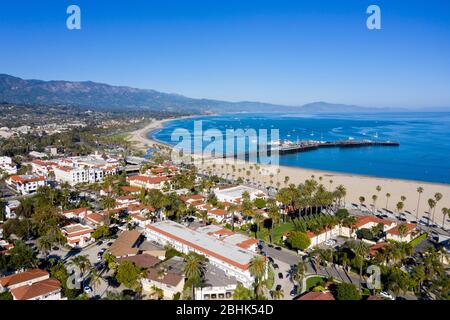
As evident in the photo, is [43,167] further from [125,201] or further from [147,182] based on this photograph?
[125,201]

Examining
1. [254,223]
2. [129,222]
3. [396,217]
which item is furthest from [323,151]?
[129,222]

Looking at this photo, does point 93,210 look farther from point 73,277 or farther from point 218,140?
point 218,140

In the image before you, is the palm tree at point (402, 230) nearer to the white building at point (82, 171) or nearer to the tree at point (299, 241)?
the tree at point (299, 241)

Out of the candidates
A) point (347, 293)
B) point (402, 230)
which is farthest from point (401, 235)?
point (347, 293)

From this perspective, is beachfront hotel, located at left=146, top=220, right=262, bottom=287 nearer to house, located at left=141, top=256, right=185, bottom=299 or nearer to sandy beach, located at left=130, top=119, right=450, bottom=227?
house, located at left=141, top=256, right=185, bottom=299

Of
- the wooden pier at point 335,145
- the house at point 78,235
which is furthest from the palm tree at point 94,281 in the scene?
the wooden pier at point 335,145
